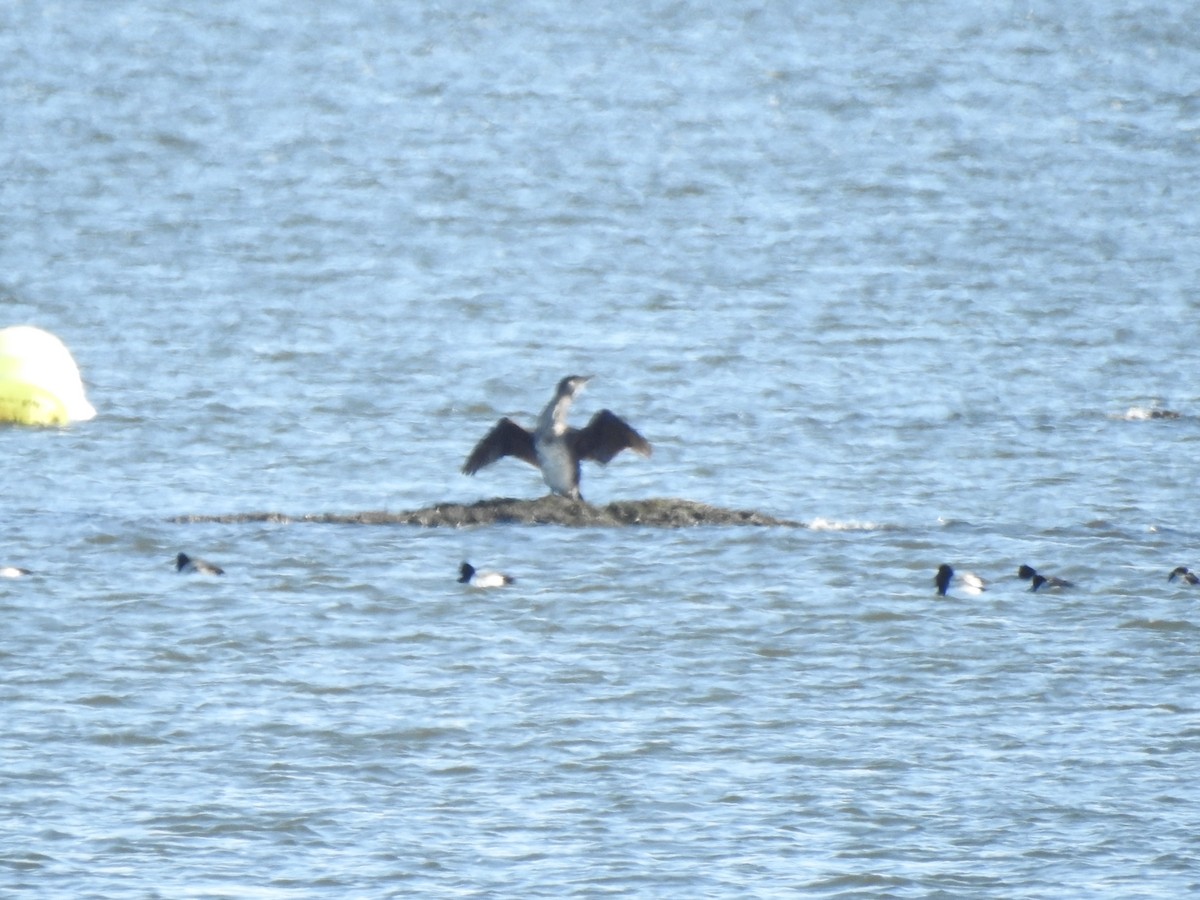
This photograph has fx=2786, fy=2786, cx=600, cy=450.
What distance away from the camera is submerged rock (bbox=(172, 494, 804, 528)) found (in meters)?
16.9

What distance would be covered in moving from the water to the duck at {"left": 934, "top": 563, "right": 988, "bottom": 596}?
0.10 m

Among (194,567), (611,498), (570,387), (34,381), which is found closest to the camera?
(194,567)

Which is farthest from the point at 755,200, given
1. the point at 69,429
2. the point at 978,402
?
the point at 69,429

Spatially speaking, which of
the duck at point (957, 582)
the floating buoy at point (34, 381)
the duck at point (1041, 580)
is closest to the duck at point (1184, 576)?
A: the duck at point (1041, 580)

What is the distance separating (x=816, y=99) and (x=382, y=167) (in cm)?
1011

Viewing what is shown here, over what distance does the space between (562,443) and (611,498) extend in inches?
81.5

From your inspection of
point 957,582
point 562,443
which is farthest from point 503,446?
point 957,582

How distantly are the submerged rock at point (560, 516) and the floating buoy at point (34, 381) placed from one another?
3.66 m

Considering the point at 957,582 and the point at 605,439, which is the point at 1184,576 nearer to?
the point at 957,582

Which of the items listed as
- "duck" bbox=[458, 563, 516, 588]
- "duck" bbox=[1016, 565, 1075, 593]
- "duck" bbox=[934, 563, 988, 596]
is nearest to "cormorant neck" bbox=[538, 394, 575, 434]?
"duck" bbox=[458, 563, 516, 588]

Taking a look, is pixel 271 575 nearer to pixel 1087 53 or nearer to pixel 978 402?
pixel 978 402

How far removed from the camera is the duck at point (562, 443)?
1656 centimetres

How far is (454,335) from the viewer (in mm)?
25406

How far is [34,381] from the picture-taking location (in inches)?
797
